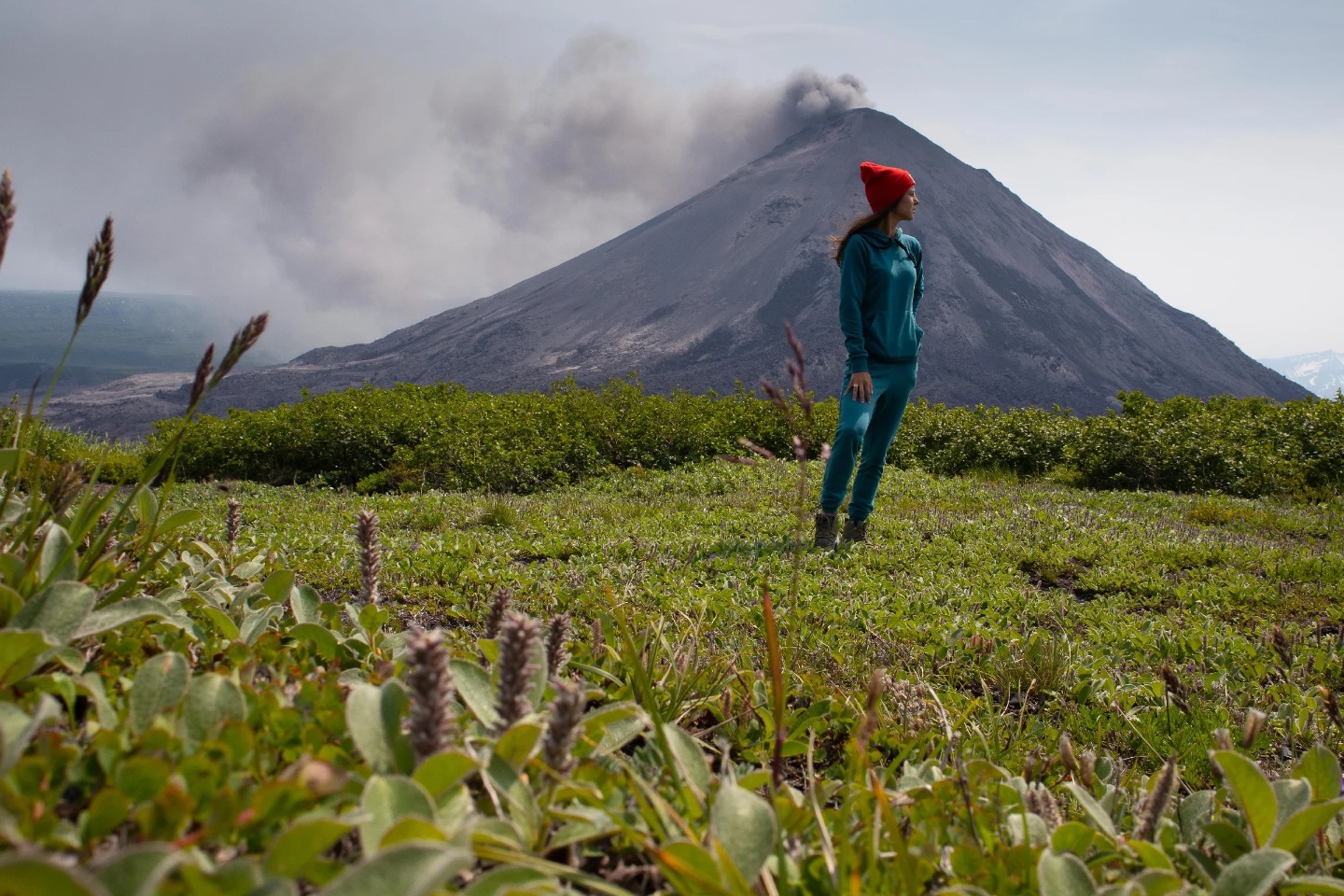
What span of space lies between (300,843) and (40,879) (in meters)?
0.20

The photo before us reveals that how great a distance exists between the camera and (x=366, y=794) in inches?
29.4

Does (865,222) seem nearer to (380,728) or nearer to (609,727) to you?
(609,727)

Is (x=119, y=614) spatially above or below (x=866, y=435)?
below

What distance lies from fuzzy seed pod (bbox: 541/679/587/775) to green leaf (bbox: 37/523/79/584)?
829 mm

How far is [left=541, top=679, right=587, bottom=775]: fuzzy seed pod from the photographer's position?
2.92 ft

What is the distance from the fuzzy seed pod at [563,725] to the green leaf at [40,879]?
47 cm

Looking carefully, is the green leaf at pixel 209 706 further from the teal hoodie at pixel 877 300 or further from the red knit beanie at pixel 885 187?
the red knit beanie at pixel 885 187

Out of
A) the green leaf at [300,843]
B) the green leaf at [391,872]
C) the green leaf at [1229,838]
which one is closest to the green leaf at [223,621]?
the green leaf at [300,843]

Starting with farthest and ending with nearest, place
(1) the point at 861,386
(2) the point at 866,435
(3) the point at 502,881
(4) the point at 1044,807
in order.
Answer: (2) the point at 866,435
(1) the point at 861,386
(4) the point at 1044,807
(3) the point at 502,881

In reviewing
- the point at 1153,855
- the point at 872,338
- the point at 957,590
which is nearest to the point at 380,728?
the point at 1153,855

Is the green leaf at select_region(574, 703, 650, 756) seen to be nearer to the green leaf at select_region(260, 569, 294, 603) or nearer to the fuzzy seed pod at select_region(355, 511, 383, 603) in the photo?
the fuzzy seed pod at select_region(355, 511, 383, 603)

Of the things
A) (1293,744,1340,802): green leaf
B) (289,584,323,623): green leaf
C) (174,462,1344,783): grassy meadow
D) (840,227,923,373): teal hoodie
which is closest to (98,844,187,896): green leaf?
(174,462,1344,783): grassy meadow

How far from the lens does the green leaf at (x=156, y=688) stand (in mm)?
950

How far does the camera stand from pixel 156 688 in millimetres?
961
